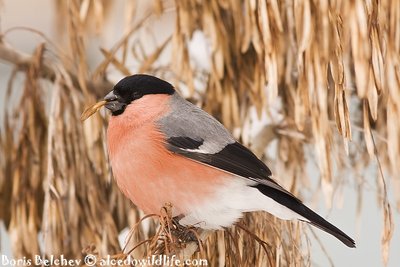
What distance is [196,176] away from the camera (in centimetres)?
163

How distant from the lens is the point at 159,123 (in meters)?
1.73

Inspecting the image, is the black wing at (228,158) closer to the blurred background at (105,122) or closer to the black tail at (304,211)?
the black tail at (304,211)

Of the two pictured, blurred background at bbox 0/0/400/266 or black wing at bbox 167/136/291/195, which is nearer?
black wing at bbox 167/136/291/195

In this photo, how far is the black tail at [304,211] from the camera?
154 centimetres

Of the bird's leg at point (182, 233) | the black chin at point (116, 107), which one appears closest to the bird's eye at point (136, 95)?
the black chin at point (116, 107)

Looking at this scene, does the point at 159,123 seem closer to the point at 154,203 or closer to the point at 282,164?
the point at 154,203

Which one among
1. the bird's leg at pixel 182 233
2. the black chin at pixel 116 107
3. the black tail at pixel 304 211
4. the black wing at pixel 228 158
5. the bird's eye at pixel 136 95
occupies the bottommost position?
the bird's leg at pixel 182 233

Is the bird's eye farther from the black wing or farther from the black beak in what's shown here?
the black wing

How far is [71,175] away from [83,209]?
0.10 m

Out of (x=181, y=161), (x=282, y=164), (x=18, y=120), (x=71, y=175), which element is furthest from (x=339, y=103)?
(x=18, y=120)

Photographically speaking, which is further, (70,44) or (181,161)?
(70,44)

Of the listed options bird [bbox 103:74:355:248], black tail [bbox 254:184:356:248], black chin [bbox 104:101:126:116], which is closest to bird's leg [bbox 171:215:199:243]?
bird [bbox 103:74:355:248]

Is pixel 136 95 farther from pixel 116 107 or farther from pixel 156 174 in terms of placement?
pixel 156 174

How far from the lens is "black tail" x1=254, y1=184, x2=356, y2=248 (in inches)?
60.8
